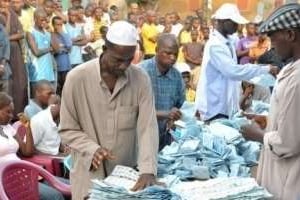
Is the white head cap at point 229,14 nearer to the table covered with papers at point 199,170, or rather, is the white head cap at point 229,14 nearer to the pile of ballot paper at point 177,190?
the table covered with papers at point 199,170

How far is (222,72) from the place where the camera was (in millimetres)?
5699

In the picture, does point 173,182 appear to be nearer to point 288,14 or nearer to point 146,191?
point 146,191

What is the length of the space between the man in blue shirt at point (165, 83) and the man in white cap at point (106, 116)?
3.96ft

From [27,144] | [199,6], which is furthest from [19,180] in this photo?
[199,6]

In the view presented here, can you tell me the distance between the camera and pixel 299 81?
297 cm

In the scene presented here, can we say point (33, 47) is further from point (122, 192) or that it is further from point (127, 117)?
point (122, 192)

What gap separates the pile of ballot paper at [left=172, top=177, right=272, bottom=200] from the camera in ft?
10.1

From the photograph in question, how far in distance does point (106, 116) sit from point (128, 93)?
17cm

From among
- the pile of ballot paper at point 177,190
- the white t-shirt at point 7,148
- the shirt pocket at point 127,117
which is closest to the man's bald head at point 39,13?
the white t-shirt at point 7,148

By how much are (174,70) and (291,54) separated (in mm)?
2070

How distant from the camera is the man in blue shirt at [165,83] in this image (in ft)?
15.5

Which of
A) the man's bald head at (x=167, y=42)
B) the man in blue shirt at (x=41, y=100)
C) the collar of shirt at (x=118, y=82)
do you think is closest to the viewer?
the collar of shirt at (x=118, y=82)

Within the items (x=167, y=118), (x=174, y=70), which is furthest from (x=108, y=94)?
(x=174, y=70)

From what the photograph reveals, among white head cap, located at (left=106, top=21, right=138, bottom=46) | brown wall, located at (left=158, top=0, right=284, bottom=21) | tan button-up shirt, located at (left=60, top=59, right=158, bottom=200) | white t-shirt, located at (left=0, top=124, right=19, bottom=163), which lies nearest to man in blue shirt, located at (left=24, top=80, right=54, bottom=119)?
white t-shirt, located at (left=0, top=124, right=19, bottom=163)
